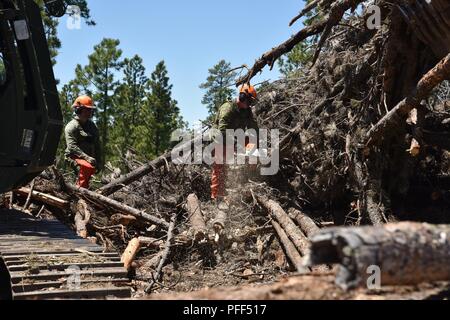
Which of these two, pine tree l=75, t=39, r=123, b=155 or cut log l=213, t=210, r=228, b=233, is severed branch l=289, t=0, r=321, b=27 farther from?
pine tree l=75, t=39, r=123, b=155

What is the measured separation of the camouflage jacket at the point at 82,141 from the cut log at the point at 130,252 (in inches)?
90.8

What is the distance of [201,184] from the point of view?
9.35m

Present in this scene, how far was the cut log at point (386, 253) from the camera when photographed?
208 cm

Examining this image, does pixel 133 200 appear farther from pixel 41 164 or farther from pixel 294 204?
pixel 41 164

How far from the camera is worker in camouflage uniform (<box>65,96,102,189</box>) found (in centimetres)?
884

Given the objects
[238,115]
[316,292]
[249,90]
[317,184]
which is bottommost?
[316,292]

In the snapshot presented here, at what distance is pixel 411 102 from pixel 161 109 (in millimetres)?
24312

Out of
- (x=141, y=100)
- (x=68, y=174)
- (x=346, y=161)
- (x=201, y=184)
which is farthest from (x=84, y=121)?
(x=141, y=100)

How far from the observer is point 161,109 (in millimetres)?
29469

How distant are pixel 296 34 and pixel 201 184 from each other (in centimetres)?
324

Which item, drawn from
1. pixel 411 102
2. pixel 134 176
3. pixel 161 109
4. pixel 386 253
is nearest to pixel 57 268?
pixel 386 253

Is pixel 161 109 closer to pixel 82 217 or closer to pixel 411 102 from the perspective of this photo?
pixel 82 217

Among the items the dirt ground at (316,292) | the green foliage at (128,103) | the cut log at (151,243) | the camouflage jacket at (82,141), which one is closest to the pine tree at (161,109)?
the green foliage at (128,103)

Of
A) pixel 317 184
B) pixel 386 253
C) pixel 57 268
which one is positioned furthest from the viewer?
pixel 317 184
